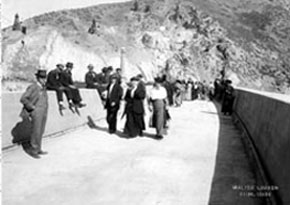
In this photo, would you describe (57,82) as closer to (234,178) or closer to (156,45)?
(234,178)

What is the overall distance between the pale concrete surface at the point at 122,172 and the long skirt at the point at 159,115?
495 mm

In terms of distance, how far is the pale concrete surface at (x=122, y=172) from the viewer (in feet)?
20.1

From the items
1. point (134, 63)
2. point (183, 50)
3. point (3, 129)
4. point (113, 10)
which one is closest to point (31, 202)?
point (3, 129)

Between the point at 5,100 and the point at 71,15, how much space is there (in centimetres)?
7093

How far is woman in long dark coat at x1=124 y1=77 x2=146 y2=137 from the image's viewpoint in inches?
465

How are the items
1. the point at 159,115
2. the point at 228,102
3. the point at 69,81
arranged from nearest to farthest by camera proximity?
1. the point at 159,115
2. the point at 69,81
3. the point at 228,102

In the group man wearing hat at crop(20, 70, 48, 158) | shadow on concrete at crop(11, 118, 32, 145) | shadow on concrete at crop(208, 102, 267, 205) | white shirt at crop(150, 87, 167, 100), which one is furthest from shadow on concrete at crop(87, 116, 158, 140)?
man wearing hat at crop(20, 70, 48, 158)

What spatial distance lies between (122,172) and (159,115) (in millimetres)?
4273

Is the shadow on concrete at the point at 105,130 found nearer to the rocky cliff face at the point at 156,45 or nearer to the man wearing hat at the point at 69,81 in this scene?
the man wearing hat at the point at 69,81

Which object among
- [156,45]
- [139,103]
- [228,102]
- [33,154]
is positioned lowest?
[228,102]

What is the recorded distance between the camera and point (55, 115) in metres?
11.9

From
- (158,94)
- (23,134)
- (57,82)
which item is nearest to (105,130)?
(57,82)

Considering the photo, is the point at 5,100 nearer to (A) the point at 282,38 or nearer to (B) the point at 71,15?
(B) the point at 71,15

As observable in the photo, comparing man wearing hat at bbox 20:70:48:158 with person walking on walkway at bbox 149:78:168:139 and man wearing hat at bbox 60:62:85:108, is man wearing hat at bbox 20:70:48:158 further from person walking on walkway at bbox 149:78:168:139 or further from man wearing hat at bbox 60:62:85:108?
person walking on walkway at bbox 149:78:168:139
